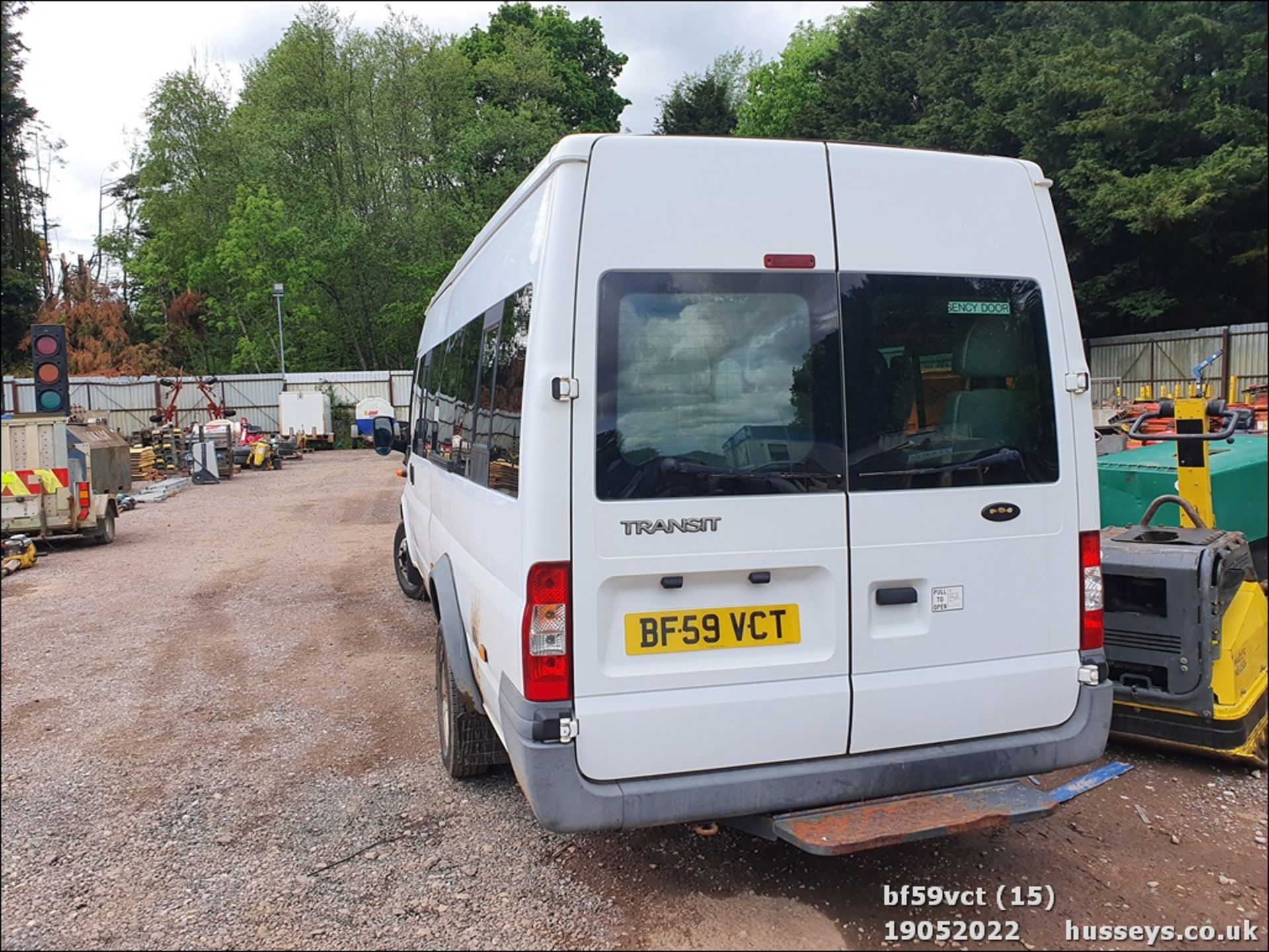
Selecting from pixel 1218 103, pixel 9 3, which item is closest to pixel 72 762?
pixel 9 3

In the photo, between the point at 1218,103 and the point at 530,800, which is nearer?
the point at 530,800

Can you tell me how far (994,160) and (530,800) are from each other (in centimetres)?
272

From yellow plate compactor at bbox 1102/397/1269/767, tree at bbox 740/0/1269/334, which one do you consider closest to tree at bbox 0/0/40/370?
tree at bbox 740/0/1269/334

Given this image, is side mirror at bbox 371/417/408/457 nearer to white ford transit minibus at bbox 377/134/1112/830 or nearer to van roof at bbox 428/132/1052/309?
van roof at bbox 428/132/1052/309

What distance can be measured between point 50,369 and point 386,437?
9.75ft

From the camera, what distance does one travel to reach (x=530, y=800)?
2684mm

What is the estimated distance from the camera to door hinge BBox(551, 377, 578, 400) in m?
2.65

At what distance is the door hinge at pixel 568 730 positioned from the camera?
266cm

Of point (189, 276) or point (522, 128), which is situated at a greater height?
point (522, 128)

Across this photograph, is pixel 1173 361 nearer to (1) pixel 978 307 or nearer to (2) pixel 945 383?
(1) pixel 978 307

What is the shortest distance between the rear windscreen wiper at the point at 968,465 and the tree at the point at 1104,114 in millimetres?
1598

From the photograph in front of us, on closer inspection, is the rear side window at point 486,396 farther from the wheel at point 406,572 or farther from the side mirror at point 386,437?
the wheel at point 406,572

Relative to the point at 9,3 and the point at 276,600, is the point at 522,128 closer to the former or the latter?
the point at 276,600

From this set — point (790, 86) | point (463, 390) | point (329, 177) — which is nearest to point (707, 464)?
point (463, 390)
